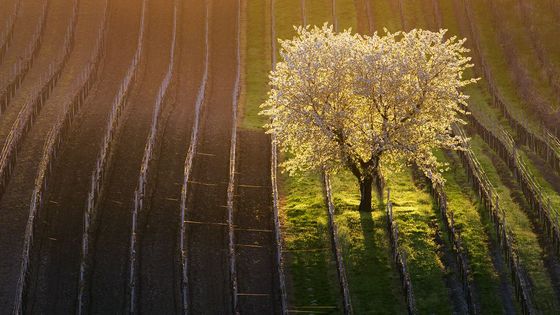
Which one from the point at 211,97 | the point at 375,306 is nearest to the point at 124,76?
the point at 211,97

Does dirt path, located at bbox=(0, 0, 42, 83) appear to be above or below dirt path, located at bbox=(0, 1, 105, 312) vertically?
above

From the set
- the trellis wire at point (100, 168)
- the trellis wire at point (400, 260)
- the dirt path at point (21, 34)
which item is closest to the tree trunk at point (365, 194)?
the trellis wire at point (400, 260)

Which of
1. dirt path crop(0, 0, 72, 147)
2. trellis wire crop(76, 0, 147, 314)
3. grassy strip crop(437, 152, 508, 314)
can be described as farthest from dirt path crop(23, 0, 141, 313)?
grassy strip crop(437, 152, 508, 314)

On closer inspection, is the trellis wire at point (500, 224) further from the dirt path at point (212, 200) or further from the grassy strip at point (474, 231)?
the dirt path at point (212, 200)

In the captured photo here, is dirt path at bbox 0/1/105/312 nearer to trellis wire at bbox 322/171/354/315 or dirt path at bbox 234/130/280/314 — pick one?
dirt path at bbox 234/130/280/314

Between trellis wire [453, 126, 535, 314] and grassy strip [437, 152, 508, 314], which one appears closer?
trellis wire [453, 126, 535, 314]
